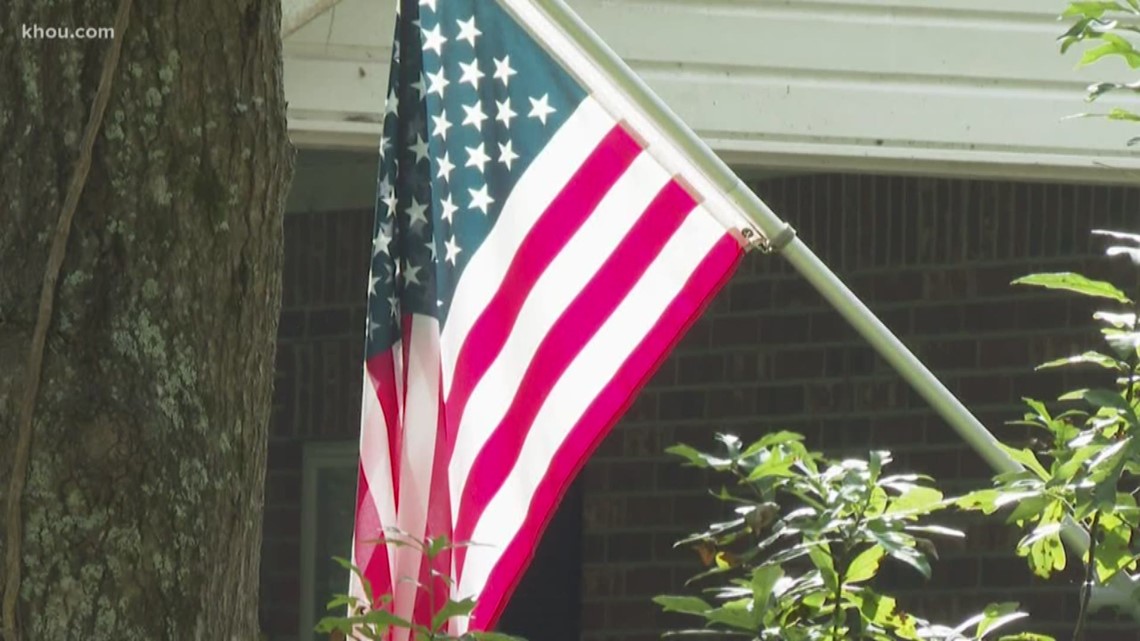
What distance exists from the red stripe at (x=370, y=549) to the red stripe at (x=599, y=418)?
0.61 ft

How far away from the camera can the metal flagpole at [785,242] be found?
3891mm

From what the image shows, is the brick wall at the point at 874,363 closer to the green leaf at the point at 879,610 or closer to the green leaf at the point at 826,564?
the green leaf at the point at 879,610

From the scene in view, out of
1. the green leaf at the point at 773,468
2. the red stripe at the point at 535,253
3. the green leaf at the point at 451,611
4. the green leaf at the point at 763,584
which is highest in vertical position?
the red stripe at the point at 535,253

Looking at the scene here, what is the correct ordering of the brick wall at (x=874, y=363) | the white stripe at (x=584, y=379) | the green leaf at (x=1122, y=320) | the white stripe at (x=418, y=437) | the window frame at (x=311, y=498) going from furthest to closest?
the window frame at (x=311, y=498) → the brick wall at (x=874, y=363) → the white stripe at (x=418, y=437) → the white stripe at (x=584, y=379) → the green leaf at (x=1122, y=320)

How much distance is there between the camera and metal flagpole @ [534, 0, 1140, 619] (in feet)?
12.8

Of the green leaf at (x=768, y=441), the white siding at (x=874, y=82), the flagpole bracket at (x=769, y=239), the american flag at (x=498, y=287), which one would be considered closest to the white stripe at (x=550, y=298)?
the american flag at (x=498, y=287)

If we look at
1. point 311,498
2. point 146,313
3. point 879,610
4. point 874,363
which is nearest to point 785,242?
point 879,610

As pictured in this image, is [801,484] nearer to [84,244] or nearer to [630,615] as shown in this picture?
[84,244]

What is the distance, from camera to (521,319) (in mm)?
4176

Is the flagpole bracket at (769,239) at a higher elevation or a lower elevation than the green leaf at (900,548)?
higher

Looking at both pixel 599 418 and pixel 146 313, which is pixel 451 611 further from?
pixel 599 418

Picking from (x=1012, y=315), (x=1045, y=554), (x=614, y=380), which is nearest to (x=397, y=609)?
(x=614, y=380)

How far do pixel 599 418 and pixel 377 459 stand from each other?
433 millimetres

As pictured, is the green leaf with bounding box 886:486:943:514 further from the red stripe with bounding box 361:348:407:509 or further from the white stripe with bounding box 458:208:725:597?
the red stripe with bounding box 361:348:407:509
